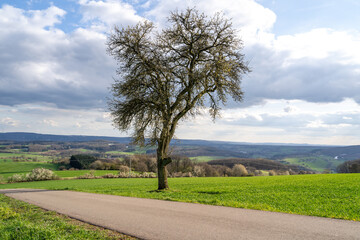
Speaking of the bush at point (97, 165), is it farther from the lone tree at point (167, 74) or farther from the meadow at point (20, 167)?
the lone tree at point (167, 74)

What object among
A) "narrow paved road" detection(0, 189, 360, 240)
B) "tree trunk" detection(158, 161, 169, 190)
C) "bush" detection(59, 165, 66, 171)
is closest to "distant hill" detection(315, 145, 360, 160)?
"bush" detection(59, 165, 66, 171)

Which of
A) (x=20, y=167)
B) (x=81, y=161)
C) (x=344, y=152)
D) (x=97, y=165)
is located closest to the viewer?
(x=20, y=167)

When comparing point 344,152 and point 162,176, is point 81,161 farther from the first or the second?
point 344,152

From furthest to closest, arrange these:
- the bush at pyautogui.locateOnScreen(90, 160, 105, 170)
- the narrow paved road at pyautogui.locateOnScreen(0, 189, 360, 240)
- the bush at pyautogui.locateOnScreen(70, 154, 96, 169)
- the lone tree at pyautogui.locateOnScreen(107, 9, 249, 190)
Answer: the bush at pyautogui.locateOnScreen(70, 154, 96, 169)
the bush at pyautogui.locateOnScreen(90, 160, 105, 170)
the lone tree at pyautogui.locateOnScreen(107, 9, 249, 190)
the narrow paved road at pyautogui.locateOnScreen(0, 189, 360, 240)

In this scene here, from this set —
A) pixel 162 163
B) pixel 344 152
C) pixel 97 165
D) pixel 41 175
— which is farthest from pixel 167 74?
pixel 344 152

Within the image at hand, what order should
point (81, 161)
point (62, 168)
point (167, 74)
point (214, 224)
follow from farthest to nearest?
point (81, 161) < point (62, 168) < point (167, 74) < point (214, 224)

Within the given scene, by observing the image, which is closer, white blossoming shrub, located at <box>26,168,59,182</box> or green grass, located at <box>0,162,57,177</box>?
white blossoming shrub, located at <box>26,168,59,182</box>

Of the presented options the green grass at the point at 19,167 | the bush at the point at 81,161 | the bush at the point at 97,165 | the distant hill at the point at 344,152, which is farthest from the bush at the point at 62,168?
the distant hill at the point at 344,152

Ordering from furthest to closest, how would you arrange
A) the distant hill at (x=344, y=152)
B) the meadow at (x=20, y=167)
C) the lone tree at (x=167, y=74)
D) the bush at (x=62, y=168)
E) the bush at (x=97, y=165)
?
the distant hill at (x=344, y=152) → the bush at (x=62, y=168) → the bush at (x=97, y=165) → the meadow at (x=20, y=167) → the lone tree at (x=167, y=74)

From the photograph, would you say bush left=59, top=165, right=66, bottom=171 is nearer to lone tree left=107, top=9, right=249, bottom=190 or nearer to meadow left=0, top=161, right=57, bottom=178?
meadow left=0, top=161, right=57, bottom=178

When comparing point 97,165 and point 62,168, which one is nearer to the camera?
point 97,165

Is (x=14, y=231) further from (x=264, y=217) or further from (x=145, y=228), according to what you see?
(x=264, y=217)

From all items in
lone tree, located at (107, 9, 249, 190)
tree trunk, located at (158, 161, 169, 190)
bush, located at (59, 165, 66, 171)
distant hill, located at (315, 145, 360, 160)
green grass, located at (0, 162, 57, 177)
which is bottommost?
distant hill, located at (315, 145, 360, 160)

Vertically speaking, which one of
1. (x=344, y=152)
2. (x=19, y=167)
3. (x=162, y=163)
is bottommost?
(x=344, y=152)
